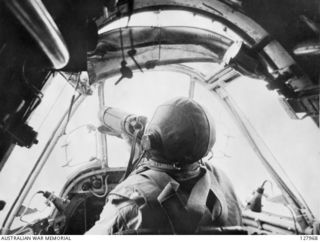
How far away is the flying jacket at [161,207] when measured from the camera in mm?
1220

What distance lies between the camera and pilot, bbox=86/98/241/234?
4.04ft

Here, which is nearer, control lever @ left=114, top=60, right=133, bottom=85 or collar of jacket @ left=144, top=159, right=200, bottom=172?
collar of jacket @ left=144, top=159, right=200, bottom=172

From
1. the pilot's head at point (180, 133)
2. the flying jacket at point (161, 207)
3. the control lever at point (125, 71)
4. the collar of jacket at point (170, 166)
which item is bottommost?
the flying jacket at point (161, 207)

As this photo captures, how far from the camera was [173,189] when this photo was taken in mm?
1296

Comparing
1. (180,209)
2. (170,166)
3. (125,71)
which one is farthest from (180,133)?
(125,71)

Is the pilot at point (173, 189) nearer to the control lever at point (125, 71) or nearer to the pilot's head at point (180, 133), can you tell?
the pilot's head at point (180, 133)

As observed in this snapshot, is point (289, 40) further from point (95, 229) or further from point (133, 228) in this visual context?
point (95, 229)

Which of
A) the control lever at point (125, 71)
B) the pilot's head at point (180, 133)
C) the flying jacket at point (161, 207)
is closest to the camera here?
the flying jacket at point (161, 207)

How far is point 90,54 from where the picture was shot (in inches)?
64.1

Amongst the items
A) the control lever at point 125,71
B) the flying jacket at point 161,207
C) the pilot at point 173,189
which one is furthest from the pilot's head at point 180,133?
the control lever at point 125,71

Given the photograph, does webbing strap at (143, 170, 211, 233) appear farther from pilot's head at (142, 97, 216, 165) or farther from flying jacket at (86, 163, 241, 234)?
pilot's head at (142, 97, 216, 165)

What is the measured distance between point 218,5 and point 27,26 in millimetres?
1128

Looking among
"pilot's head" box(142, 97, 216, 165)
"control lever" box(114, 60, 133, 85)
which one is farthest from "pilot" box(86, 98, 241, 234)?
"control lever" box(114, 60, 133, 85)

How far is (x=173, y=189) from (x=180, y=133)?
0.29m
